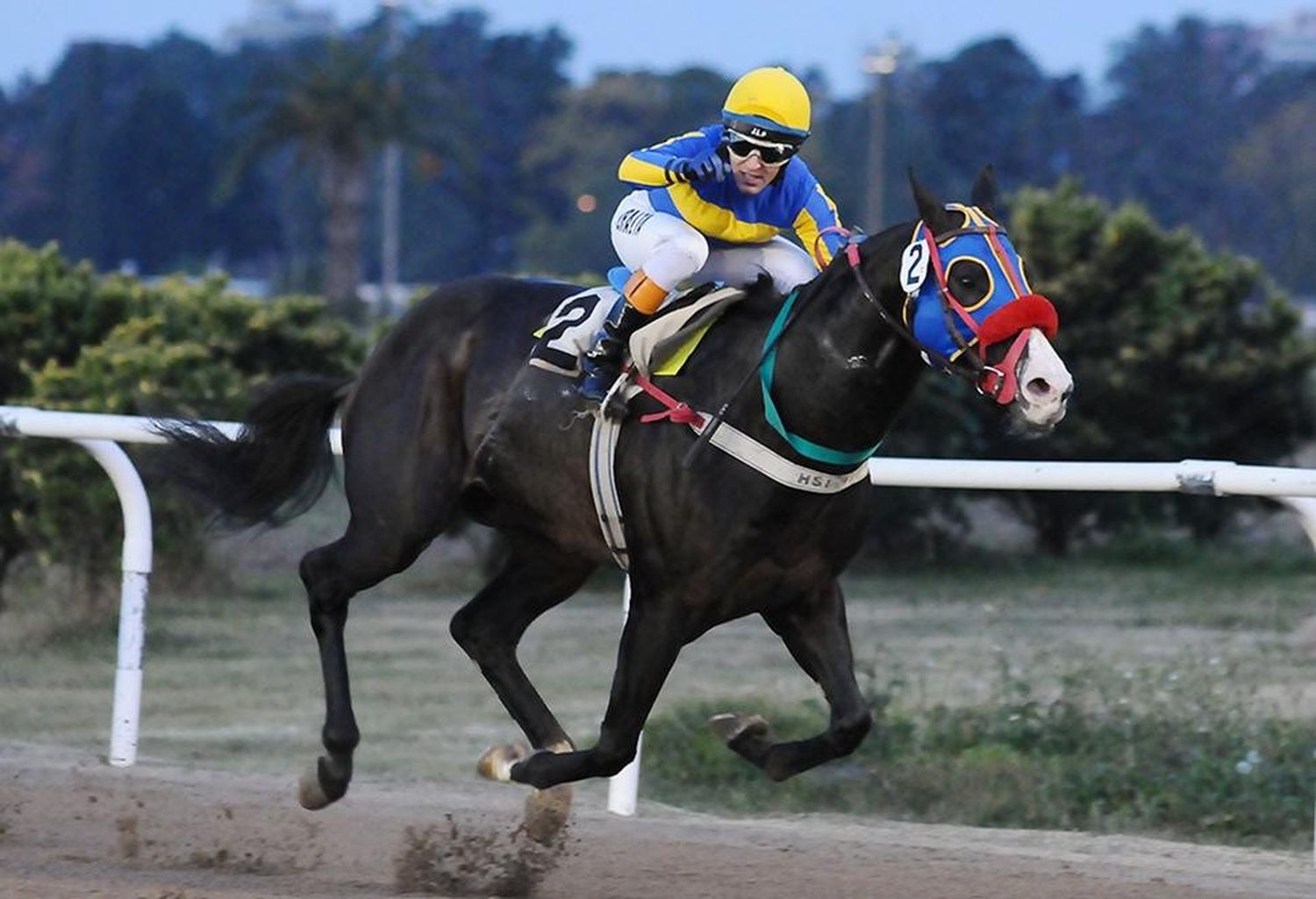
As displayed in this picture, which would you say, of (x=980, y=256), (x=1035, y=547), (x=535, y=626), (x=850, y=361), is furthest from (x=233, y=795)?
(x=1035, y=547)

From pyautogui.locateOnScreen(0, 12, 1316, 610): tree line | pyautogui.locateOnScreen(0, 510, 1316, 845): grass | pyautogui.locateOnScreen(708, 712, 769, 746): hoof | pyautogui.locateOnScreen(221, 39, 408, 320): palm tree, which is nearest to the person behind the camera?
pyautogui.locateOnScreen(708, 712, 769, 746): hoof

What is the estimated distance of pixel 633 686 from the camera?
495cm

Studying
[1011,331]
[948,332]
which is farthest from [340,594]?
[1011,331]

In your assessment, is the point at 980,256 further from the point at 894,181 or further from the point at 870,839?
the point at 894,181

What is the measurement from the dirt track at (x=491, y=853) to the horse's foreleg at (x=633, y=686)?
35 centimetres

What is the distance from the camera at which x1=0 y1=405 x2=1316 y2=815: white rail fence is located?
5496mm

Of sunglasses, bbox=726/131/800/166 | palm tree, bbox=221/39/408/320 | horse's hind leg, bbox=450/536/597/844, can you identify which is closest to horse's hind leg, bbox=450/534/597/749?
horse's hind leg, bbox=450/536/597/844

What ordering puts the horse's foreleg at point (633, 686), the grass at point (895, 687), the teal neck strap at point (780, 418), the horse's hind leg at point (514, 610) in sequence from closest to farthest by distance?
the teal neck strap at point (780, 418), the horse's foreleg at point (633, 686), the horse's hind leg at point (514, 610), the grass at point (895, 687)

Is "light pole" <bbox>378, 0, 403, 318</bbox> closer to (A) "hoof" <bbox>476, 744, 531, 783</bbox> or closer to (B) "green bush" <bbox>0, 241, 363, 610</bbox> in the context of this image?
(B) "green bush" <bbox>0, 241, 363, 610</bbox>

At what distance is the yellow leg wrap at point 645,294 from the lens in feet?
16.7

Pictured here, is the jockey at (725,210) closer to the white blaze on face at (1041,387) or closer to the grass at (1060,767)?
the white blaze on face at (1041,387)

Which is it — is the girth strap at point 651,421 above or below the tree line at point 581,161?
below

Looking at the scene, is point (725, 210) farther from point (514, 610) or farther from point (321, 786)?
point (321, 786)

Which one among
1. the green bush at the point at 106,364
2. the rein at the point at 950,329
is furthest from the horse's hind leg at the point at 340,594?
the green bush at the point at 106,364
